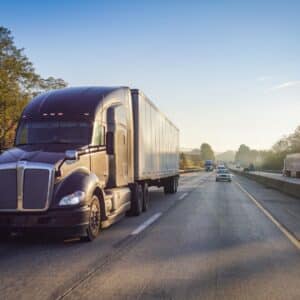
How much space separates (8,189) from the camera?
796cm

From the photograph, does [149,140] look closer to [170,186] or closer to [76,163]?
[76,163]

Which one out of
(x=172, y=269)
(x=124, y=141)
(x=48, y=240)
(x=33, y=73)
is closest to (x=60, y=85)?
(x=33, y=73)

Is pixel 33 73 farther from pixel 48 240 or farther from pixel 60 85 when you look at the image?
pixel 48 240

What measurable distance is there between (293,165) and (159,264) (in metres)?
67.6

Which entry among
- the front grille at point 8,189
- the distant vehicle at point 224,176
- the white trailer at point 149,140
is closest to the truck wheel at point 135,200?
the white trailer at point 149,140

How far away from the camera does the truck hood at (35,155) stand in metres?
8.18

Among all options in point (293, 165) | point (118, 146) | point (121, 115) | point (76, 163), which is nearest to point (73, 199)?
point (76, 163)

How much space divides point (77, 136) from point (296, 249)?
520cm

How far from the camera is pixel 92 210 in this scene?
871 cm

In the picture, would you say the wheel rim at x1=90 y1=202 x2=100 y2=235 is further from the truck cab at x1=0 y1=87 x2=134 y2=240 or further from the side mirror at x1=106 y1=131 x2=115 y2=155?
the side mirror at x1=106 y1=131 x2=115 y2=155

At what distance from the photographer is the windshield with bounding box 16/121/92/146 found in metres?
9.41

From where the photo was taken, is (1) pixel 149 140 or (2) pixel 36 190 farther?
(1) pixel 149 140

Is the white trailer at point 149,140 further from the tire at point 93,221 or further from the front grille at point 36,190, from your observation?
the front grille at point 36,190

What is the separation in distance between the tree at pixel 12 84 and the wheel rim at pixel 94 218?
99.1ft
